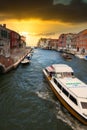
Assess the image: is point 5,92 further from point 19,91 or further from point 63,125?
point 63,125

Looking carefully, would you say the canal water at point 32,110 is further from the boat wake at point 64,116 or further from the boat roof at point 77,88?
the boat roof at point 77,88

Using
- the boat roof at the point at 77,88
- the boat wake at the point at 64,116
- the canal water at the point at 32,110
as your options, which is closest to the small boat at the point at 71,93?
the boat roof at the point at 77,88

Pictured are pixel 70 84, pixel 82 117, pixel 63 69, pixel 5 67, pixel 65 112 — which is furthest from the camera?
pixel 5 67

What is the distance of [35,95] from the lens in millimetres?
27578

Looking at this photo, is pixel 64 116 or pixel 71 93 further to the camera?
pixel 71 93

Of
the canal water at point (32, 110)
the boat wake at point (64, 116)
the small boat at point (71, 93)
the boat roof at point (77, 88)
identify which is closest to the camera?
the boat wake at point (64, 116)

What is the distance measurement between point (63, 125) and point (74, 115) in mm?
1773

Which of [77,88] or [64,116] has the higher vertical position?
[77,88]

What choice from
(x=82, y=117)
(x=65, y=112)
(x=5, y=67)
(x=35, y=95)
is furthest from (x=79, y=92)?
(x=5, y=67)

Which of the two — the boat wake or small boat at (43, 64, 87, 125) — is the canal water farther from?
small boat at (43, 64, 87, 125)

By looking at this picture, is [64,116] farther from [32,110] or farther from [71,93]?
[32,110]

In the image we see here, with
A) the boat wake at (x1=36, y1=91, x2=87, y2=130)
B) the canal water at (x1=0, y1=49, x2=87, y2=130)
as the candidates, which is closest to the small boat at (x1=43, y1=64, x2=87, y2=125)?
the boat wake at (x1=36, y1=91, x2=87, y2=130)

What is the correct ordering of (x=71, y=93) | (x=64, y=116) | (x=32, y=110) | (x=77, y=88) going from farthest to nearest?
(x=77, y=88)
(x=32, y=110)
(x=71, y=93)
(x=64, y=116)

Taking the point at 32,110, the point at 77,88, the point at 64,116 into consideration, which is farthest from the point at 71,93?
the point at 32,110
